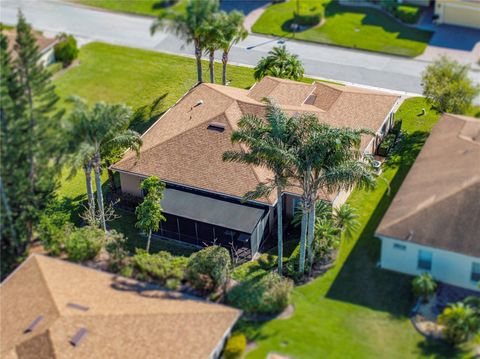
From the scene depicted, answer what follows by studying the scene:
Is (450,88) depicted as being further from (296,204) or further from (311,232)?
(311,232)

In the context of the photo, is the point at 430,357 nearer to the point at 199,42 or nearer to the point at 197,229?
the point at 197,229

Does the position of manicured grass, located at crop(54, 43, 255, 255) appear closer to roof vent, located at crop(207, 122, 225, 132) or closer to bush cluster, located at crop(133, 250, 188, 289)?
roof vent, located at crop(207, 122, 225, 132)

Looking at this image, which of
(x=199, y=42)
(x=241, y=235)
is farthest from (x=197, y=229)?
(x=199, y=42)

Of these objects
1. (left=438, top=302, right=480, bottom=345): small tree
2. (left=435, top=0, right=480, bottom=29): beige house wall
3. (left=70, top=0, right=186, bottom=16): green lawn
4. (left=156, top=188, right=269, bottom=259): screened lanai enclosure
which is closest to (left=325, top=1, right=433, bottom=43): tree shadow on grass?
(left=435, top=0, right=480, bottom=29): beige house wall

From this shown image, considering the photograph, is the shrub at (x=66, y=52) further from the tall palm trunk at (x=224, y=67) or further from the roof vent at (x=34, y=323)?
the roof vent at (x=34, y=323)

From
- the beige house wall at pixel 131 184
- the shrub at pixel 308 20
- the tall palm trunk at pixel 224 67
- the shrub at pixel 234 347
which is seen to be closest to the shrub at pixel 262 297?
the shrub at pixel 234 347
